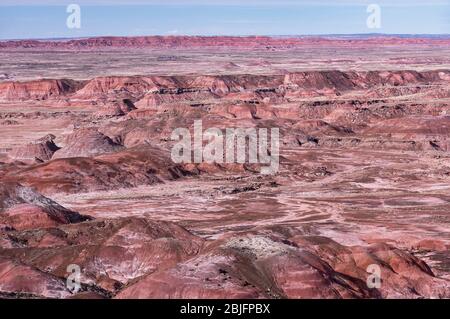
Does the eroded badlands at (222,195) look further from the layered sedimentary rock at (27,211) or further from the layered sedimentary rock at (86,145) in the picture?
the layered sedimentary rock at (86,145)

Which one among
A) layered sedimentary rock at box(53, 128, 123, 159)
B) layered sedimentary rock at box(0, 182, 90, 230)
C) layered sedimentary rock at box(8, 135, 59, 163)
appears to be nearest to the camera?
layered sedimentary rock at box(0, 182, 90, 230)

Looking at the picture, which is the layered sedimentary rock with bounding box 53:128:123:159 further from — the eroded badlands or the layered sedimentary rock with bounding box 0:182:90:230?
the layered sedimentary rock with bounding box 0:182:90:230

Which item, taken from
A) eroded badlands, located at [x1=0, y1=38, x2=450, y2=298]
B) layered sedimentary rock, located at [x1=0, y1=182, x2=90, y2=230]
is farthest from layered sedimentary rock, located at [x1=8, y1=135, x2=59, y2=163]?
layered sedimentary rock, located at [x1=0, y1=182, x2=90, y2=230]

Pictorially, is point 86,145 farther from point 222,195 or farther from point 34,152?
point 222,195

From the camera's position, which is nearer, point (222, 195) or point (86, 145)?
point (222, 195)

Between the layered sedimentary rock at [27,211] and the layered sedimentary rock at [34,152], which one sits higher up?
the layered sedimentary rock at [27,211]

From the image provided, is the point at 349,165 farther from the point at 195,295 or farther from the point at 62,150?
the point at 195,295

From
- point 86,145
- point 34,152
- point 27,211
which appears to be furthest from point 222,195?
point 34,152

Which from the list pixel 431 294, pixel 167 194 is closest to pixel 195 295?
pixel 431 294

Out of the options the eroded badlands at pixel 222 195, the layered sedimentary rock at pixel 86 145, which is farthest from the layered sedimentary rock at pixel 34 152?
the layered sedimentary rock at pixel 86 145

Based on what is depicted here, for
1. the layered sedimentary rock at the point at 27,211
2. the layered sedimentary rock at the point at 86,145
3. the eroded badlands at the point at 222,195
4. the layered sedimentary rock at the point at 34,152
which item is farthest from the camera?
the layered sedimentary rock at the point at 86,145

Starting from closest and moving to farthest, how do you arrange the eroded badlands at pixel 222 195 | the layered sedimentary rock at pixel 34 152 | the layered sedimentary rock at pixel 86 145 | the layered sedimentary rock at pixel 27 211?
the eroded badlands at pixel 222 195
the layered sedimentary rock at pixel 27 211
the layered sedimentary rock at pixel 34 152
the layered sedimentary rock at pixel 86 145

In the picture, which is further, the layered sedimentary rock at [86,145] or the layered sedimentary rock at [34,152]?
the layered sedimentary rock at [86,145]
